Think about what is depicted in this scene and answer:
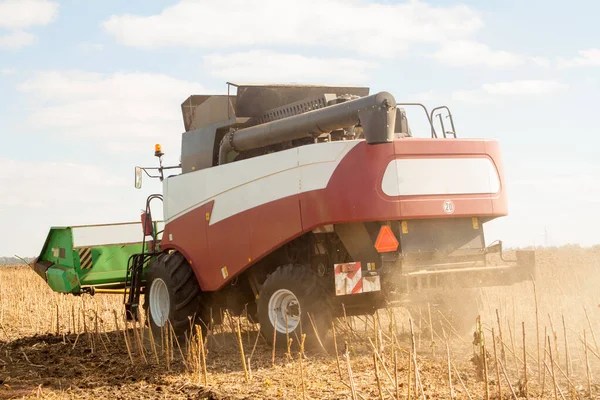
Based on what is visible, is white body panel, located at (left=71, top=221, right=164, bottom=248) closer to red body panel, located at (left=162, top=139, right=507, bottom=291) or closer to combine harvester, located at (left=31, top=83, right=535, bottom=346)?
combine harvester, located at (left=31, top=83, right=535, bottom=346)

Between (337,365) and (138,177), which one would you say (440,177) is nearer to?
(337,365)

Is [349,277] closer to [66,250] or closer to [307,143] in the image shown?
[307,143]

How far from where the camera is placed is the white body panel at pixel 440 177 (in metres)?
6.94

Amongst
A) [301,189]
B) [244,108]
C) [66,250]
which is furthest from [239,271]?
[66,250]

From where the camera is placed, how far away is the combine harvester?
6.91 m

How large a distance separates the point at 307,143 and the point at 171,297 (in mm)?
2580

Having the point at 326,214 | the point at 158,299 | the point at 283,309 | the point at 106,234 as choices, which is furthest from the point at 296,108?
the point at 106,234

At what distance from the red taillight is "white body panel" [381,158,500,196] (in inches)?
13.4

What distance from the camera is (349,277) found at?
269 inches

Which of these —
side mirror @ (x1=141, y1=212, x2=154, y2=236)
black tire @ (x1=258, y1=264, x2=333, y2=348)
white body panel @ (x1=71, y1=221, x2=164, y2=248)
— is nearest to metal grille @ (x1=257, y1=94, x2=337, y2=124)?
black tire @ (x1=258, y1=264, x2=333, y2=348)

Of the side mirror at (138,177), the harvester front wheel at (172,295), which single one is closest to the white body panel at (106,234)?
the side mirror at (138,177)

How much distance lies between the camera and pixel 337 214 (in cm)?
691

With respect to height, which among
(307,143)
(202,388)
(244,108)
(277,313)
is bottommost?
(202,388)

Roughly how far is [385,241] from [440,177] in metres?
0.85
